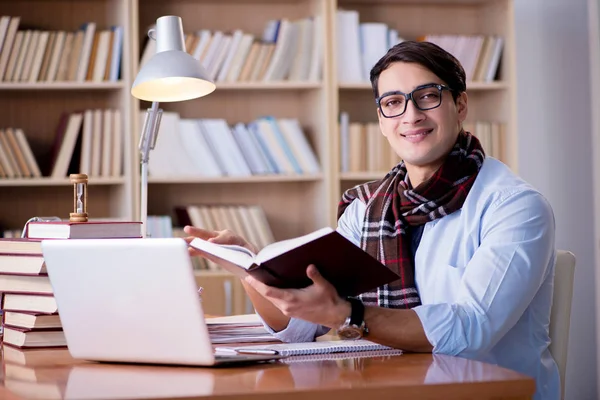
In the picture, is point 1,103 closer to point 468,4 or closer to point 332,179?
point 332,179

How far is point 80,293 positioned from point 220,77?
95.2 inches

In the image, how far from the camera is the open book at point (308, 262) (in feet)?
4.03

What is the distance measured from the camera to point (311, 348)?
1443 millimetres

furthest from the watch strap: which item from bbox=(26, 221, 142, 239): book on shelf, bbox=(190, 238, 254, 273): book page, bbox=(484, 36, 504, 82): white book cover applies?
bbox=(484, 36, 504, 82): white book cover

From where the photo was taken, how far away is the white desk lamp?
6.62 ft

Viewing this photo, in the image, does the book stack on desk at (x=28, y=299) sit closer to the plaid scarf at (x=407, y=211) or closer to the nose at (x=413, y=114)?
the plaid scarf at (x=407, y=211)

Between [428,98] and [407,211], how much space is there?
252 millimetres

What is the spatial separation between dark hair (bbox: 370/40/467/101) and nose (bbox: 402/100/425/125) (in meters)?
0.08

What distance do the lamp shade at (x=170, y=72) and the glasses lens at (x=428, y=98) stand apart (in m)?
0.53

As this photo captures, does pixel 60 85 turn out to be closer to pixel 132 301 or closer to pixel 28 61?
pixel 28 61

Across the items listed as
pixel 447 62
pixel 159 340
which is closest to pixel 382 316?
pixel 159 340

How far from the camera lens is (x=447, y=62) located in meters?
1.87

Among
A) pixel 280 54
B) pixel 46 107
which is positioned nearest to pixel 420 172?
pixel 280 54

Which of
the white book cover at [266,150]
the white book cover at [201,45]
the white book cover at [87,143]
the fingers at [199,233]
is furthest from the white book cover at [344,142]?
the fingers at [199,233]
